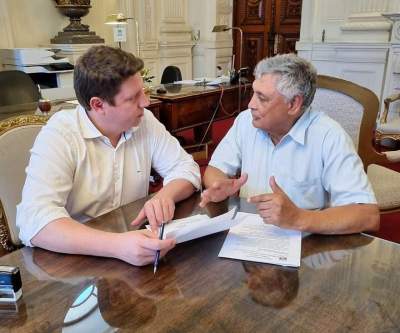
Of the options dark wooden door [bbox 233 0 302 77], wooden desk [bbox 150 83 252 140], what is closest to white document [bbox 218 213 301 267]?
wooden desk [bbox 150 83 252 140]

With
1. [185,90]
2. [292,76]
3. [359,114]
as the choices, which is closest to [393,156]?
[359,114]

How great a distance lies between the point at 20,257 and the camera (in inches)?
38.3

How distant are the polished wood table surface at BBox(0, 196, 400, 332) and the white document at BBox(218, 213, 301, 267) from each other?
0.02 meters

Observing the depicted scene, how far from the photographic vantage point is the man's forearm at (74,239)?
95 centimetres

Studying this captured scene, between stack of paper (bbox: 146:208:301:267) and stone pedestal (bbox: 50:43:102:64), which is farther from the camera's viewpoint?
stone pedestal (bbox: 50:43:102:64)

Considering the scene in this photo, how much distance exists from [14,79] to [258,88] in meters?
2.75

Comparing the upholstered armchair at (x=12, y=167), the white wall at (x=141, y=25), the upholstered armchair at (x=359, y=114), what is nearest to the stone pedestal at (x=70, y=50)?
the white wall at (x=141, y=25)

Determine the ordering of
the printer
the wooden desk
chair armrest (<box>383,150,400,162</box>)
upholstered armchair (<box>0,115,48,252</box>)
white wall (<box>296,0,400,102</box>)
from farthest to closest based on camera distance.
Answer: white wall (<box>296,0,400,102</box>)
the printer
the wooden desk
chair armrest (<box>383,150,400,162</box>)
upholstered armchair (<box>0,115,48,252</box>)

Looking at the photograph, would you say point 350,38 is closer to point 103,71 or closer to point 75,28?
point 75,28

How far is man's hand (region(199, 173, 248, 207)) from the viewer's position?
1.21 meters

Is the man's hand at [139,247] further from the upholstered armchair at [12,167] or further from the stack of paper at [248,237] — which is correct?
the upholstered armchair at [12,167]

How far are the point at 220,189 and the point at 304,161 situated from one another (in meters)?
0.36

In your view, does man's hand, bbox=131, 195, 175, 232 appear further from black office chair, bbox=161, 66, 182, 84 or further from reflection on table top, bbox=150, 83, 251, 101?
black office chair, bbox=161, 66, 182, 84

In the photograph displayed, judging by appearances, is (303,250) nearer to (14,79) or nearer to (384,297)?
(384,297)
